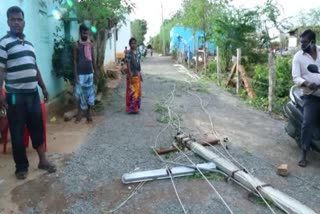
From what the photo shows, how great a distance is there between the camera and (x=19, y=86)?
428 cm

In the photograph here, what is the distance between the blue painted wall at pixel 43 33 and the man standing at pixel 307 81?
435cm

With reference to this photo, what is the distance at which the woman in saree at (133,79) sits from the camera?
7848mm

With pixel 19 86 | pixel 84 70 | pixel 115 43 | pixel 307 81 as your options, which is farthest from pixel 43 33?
pixel 115 43

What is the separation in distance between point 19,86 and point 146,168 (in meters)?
1.73

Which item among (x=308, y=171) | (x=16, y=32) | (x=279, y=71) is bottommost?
(x=308, y=171)

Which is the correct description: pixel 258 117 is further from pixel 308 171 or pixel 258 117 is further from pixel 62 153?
pixel 62 153

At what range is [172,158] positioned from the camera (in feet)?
A: 16.7

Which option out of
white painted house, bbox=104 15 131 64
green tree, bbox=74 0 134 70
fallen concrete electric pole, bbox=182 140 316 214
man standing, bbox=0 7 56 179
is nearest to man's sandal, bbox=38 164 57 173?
man standing, bbox=0 7 56 179

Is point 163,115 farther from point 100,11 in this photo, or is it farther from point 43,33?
point 43,33

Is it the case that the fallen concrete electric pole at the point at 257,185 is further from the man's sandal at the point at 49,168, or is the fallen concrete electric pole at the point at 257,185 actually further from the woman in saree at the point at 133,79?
the woman in saree at the point at 133,79

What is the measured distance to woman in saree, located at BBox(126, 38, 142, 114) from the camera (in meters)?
7.85

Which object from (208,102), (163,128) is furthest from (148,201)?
(208,102)

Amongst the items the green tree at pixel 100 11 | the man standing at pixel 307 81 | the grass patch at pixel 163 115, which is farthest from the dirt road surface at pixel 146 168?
the green tree at pixel 100 11

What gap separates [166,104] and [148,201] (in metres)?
5.59
